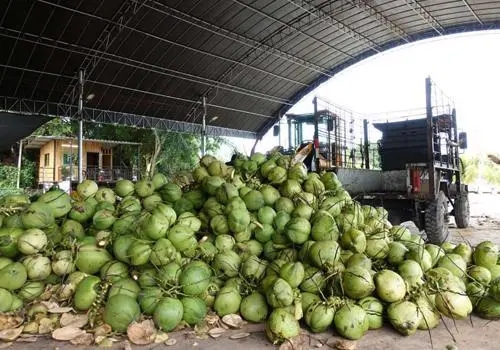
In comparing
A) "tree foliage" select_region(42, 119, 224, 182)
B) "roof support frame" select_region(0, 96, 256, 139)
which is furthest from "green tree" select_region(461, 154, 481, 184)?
"tree foliage" select_region(42, 119, 224, 182)

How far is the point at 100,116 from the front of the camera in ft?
71.5

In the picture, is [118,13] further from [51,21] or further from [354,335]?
[354,335]

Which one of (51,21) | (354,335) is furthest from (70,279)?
(51,21)

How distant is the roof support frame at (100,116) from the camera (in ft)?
61.5

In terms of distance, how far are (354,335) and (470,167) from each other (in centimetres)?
3767

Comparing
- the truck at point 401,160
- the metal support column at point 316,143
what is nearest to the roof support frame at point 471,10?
the truck at point 401,160

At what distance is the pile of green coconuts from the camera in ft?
8.70

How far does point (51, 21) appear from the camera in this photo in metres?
15.2

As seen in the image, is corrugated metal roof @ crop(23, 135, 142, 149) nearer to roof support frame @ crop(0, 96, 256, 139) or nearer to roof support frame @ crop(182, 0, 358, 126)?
roof support frame @ crop(0, 96, 256, 139)

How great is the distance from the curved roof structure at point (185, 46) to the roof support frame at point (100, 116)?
0.19 ft

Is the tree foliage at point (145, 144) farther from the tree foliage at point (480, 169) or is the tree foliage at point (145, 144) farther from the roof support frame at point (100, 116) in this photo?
the tree foliage at point (480, 169)

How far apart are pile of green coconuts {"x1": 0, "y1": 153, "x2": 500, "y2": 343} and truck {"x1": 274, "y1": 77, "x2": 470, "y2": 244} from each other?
12.6 ft

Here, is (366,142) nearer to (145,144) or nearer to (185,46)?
(185,46)

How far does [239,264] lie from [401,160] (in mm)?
7733
